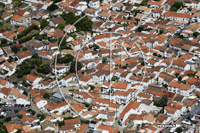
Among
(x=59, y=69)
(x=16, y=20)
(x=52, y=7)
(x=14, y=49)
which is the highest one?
(x=52, y=7)

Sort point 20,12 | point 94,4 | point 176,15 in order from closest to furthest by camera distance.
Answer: point 176,15 < point 20,12 < point 94,4

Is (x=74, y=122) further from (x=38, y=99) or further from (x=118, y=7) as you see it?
(x=118, y=7)

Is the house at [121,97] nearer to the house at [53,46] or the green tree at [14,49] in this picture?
the house at [53,46]

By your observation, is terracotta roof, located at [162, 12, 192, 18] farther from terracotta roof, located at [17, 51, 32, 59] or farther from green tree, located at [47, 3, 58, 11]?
terracotta roof, located at [17, 51, 32, 59]

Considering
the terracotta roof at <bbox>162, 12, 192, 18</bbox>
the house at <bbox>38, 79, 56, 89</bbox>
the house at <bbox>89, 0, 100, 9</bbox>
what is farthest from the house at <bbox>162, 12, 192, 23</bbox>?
the house at <bbox>38, 79, 56, 89</bbox>

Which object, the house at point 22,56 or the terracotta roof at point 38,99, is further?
the house at point 22,56

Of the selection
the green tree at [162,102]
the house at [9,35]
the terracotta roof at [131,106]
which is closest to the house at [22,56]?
the house at [9,35]

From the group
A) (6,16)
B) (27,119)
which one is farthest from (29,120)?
(6,16)

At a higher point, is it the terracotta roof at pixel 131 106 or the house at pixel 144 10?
the house at pixel 144 10

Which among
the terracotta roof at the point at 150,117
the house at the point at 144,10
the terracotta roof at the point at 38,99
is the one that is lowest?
the terracotta roof at the point at 150,117

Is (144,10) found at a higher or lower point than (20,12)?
lower
